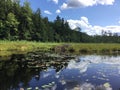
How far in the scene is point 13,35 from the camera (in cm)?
6350

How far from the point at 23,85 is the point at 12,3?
193ft

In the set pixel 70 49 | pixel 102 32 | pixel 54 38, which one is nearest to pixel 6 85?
pixel 70 49

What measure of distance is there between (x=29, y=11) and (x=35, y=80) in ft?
184

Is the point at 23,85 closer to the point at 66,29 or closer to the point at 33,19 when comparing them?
the point at 33,19

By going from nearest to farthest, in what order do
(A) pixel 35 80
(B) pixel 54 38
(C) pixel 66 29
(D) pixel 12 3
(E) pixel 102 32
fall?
1. (A) pixel 35 80
2. (D) pixel 12 3
3. (B) pixel 54 38
4. (C) pixel 66 29
5. (E) pixel 102 32

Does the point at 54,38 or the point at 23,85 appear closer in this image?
the point at 23,85

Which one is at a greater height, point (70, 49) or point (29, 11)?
point (29, 11)

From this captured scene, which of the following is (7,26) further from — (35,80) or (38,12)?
(35,80)

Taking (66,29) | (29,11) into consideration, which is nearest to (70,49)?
(29,11)

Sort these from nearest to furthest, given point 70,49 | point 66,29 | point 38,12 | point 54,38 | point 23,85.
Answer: point 23,85 → point 70,49 → point 38,12 → point 54,38 → point 66,29

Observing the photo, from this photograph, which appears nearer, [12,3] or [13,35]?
[13,35]

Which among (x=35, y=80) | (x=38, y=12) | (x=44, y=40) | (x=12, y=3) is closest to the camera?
(x=35, y=80)

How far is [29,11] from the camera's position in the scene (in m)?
68.8

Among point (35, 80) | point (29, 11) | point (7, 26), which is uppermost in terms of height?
point (29, 11)
